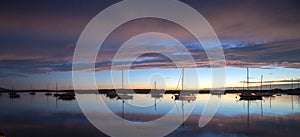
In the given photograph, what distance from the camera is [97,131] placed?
19625 millimetres

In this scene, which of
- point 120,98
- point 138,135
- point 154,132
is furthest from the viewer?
point 120,98

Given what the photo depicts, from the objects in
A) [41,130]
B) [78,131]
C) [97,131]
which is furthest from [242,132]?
[41,130]

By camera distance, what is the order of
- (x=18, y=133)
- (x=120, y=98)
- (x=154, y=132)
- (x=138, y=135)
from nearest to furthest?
(x=138, y=135) → (x=154, y=132) → (x=18, y=133) → (x=120, y=98)

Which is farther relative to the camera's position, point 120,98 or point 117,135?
point 120,98

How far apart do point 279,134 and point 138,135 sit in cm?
893

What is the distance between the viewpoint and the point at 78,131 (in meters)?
19.5

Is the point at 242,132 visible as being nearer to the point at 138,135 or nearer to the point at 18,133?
the point at 138,135

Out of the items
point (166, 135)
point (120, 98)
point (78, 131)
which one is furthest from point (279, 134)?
point (120, 98)

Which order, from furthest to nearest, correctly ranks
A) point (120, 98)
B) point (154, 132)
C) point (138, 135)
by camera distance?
1. point (120, 98)
2. point (154, 132)
3. point (138, 135)

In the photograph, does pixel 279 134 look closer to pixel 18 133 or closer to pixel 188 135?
pixel 188 135

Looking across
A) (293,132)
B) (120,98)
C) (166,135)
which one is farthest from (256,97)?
(166,135)

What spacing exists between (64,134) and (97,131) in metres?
2.17

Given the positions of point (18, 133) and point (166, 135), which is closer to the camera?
point (166, 135)

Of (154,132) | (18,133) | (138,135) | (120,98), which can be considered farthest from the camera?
(120,98)
